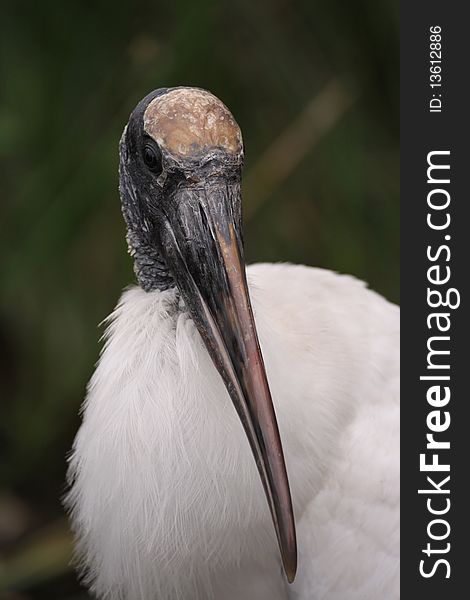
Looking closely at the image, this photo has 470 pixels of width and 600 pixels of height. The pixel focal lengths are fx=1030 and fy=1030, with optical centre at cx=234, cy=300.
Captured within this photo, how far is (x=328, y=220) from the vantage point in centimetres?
338

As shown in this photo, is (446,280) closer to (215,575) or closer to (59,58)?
(215,575)

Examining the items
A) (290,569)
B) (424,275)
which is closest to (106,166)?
(424,275)

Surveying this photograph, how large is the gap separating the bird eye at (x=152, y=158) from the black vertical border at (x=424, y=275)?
60cm

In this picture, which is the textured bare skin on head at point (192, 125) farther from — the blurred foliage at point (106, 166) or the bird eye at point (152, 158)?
the blurred foliage at point (106, 166)

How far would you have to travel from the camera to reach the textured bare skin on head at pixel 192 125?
1.66 meters

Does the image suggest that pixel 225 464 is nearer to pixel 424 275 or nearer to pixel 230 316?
pixel 230 316

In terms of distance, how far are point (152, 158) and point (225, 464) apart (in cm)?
54

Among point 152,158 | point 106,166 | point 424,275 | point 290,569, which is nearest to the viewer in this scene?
point 290,569

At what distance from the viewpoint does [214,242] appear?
5.48ft

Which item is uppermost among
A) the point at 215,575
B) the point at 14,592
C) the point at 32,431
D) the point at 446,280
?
the point at 446,280

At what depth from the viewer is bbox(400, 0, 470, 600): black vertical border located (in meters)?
1.91

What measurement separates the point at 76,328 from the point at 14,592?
0.85 meters

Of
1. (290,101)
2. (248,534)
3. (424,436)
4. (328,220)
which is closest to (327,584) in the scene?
(248,534)

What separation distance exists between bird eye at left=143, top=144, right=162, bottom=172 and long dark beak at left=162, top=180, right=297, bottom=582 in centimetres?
7
